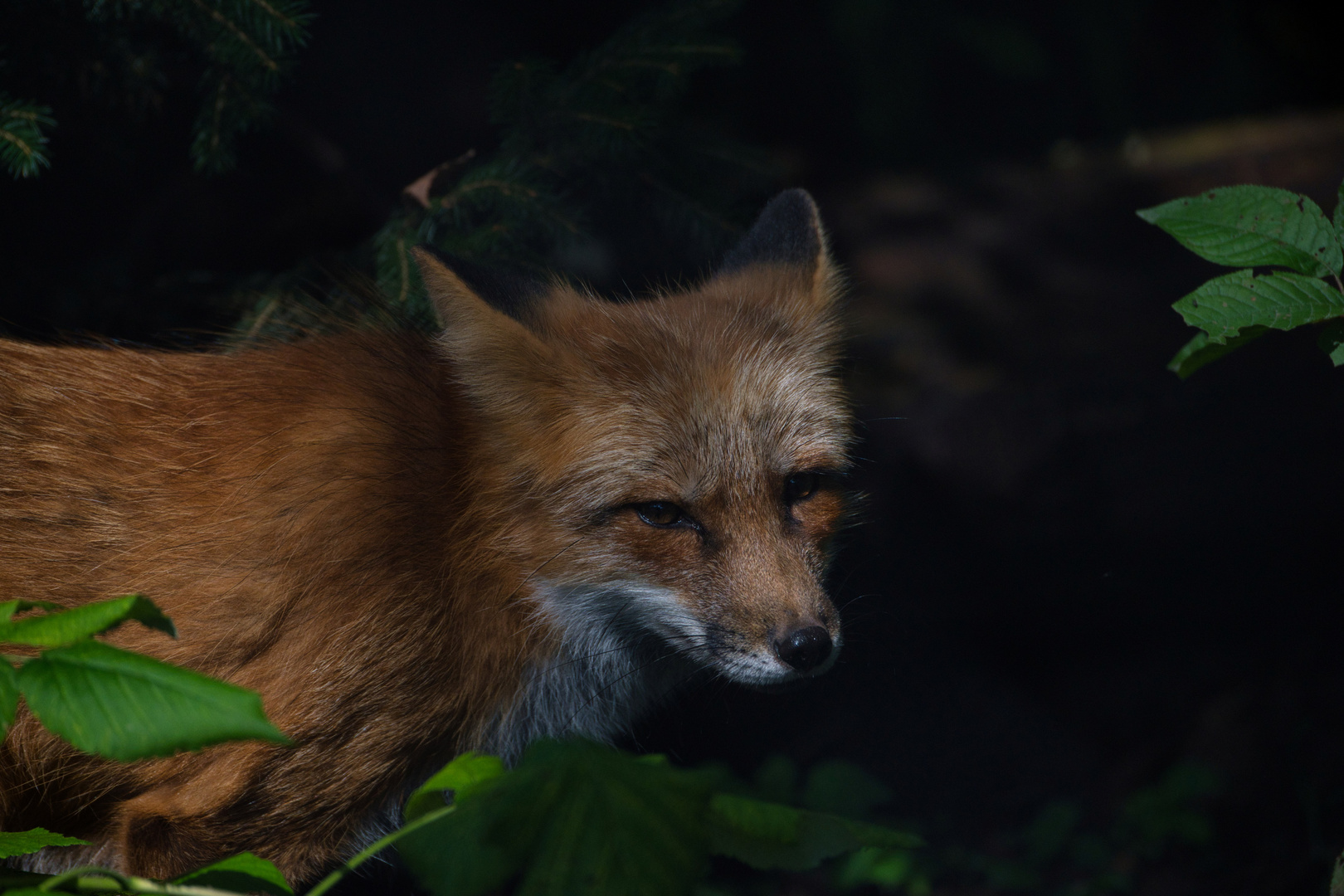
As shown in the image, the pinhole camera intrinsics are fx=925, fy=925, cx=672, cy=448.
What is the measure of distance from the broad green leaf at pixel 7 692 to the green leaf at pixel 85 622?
0.03 metres

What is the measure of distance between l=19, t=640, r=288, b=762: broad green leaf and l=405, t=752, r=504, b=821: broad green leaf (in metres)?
0.23

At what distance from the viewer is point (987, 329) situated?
3.98 meters

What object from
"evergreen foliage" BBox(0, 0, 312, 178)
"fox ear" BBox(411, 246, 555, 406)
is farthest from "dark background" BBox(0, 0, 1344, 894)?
"fox ear" BBox(411, 246, 555, 406)

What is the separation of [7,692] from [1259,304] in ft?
5.85

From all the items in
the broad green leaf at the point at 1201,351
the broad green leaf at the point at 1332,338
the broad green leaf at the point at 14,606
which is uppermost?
the broad green leaf at the point at 1332,338

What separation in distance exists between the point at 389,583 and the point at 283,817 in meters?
0.43

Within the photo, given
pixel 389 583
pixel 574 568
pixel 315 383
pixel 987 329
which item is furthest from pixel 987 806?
pixel 315 383

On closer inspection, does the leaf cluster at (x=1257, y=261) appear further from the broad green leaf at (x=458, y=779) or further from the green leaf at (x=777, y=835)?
the broad green leaf at (x=458, y=779)

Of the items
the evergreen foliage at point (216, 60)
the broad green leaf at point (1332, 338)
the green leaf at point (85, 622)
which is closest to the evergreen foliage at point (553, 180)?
the evergreen foliage at point (216, 60)

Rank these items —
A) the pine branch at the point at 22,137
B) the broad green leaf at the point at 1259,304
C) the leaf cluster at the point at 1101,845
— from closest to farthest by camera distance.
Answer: the broad green leaf at the point at 1259,304 < the pine branch at the point at 22,137 < the leaf cluster at the point at 1101,845

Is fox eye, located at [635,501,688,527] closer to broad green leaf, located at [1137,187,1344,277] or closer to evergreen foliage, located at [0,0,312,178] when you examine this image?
broad green leaf, located at [1137,187,1344,277]

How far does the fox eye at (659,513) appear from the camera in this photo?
1.80 meters

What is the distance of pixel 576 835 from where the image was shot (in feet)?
3.01

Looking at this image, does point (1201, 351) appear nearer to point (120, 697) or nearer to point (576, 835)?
point (576, 835)
